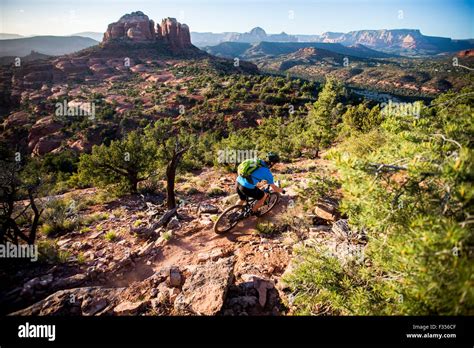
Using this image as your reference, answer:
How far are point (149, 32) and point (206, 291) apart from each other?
392ft

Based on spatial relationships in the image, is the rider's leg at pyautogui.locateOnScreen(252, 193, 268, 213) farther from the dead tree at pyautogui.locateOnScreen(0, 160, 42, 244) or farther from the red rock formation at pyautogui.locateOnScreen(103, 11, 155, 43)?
the red rock formation at pyautogui.locateOnScreen(103, 11, 155, 43)

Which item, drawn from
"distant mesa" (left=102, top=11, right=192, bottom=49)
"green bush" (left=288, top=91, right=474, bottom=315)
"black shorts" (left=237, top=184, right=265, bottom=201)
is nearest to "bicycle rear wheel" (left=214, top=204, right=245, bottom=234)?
"black shorts" (left=237, top=184, right=265, bottom=201)

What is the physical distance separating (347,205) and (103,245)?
618cm

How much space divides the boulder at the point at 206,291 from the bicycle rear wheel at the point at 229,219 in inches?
73.1

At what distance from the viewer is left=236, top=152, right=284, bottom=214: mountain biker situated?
17.8 ft

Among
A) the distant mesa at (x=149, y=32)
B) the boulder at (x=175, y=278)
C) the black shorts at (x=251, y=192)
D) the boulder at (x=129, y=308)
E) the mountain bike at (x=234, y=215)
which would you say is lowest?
the boulder at (x=129, y=308)

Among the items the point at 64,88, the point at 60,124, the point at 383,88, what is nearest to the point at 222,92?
the point at 60,124

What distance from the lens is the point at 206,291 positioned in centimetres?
389

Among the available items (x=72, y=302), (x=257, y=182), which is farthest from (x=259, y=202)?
(x=72, y=302)

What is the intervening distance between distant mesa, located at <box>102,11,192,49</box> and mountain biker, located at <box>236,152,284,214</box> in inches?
4371

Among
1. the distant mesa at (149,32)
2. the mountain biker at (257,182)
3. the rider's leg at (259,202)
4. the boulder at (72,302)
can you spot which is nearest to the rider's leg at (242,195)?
the mountain biker at (257,182)

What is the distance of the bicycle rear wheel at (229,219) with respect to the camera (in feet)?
20.6

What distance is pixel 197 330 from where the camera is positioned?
2.71 m

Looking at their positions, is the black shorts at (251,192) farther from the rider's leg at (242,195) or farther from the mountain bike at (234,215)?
the mountain bike at (234,215)
